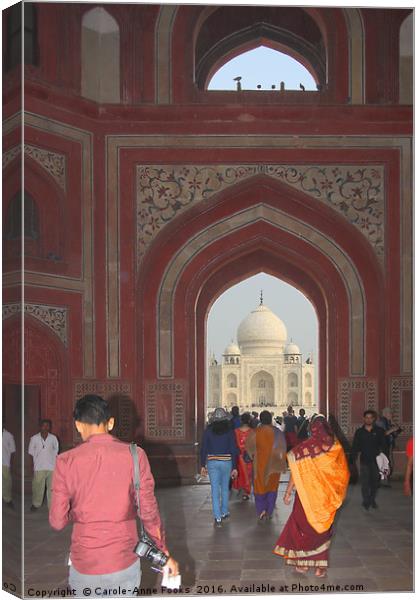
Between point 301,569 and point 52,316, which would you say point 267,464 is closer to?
point 301,569

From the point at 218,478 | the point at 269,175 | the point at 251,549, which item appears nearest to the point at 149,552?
the point at 251,549

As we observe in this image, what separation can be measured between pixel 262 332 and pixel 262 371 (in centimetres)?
229

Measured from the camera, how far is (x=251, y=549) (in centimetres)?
598

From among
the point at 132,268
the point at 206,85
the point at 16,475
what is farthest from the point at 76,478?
the point at 206,85

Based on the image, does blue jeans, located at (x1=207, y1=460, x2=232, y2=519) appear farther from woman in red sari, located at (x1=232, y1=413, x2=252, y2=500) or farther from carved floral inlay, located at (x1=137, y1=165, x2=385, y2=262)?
carved floral inlay, located at (x1=137, y1=165, x2=385, y2=262)

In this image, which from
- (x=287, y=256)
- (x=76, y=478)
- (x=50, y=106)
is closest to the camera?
(x=76, y=478)

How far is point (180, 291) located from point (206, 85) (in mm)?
4927

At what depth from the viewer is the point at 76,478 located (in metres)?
3.12

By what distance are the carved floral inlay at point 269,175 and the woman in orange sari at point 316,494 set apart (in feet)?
16.1

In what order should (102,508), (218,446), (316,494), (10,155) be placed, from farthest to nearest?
1. (218,446)
2. (10,155)
3. (316,494)
4. (102,508)

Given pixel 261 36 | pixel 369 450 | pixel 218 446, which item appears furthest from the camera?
pixel 261 36

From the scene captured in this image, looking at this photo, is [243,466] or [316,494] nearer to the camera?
[316,494]

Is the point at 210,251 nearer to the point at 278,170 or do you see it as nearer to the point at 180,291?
the point at 180,291

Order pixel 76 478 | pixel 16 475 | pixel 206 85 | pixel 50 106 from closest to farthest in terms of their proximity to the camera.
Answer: pixel 76 478 → pixel 16 475 → pixel 50 106 → pixel 206 85
